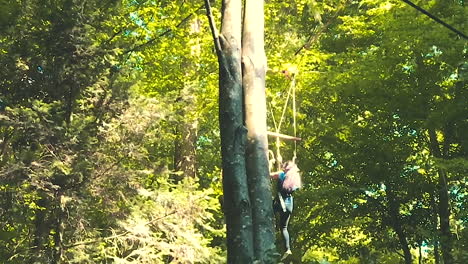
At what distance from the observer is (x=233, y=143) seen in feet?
11.9

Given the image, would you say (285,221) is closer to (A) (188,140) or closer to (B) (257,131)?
(B) (257,131)

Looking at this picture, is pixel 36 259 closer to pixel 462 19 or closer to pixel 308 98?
pixel 308 98

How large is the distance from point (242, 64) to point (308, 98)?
7.94 meters

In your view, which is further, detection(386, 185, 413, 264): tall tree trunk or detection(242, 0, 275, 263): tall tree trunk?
detection(386, 185, 413, 264): tall tree trunk

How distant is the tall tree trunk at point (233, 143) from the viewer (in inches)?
135

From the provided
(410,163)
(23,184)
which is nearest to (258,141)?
(23,184)

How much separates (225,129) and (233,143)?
15cm

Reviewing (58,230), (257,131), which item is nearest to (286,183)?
(257,131)

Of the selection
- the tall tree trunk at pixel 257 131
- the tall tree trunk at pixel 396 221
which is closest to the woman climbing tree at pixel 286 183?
the tall tree trunk at pixel 257 131

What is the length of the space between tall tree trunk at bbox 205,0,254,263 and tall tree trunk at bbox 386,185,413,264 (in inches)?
319

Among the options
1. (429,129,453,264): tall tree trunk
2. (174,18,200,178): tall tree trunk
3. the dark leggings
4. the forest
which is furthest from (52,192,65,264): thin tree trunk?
(429,129,453,264): tall tree trunk

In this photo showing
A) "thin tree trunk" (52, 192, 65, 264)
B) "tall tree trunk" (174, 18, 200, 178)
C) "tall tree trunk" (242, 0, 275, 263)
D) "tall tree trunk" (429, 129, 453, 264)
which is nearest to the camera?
"tall tree trunk" (242, 0, 275, 263)

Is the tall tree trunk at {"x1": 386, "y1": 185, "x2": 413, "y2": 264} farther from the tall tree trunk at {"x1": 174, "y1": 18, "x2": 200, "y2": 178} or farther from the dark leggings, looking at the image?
the dark leggings

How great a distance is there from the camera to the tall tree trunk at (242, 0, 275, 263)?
3.56m
